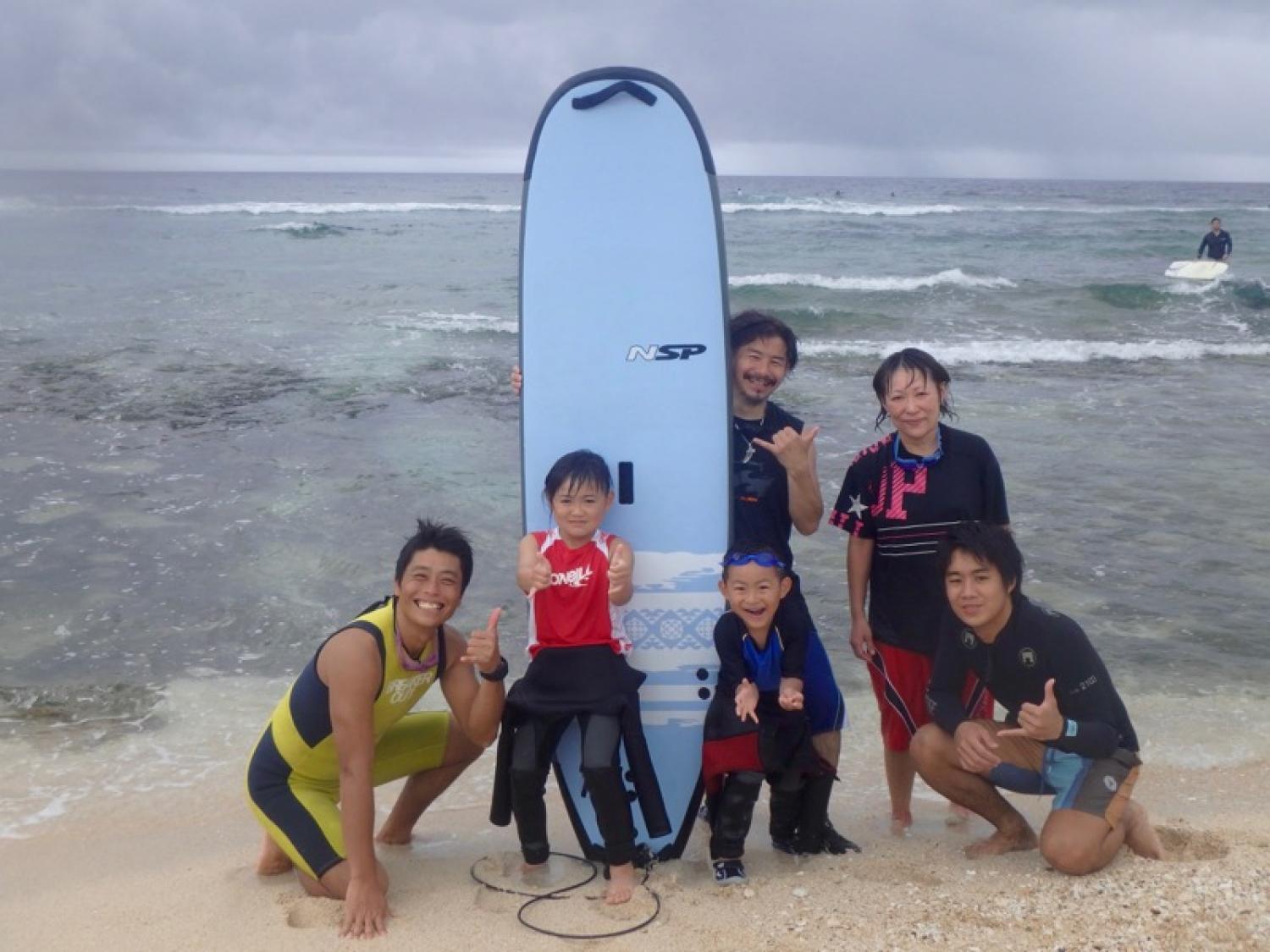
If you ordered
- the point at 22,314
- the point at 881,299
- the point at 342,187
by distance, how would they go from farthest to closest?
the point at 342,187
the point at 881,299
the point at 22,314

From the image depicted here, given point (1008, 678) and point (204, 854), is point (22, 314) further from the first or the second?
point (1008, 678)

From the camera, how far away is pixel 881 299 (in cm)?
2003

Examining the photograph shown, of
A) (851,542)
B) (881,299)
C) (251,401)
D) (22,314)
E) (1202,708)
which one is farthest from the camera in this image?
(881,299)

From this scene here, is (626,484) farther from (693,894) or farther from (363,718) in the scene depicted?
(693,894)

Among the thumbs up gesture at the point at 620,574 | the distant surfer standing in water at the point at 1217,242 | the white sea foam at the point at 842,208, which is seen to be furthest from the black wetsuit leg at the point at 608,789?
the white sea foam at the point at 842,208

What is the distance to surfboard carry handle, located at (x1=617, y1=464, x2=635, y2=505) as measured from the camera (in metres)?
3.80

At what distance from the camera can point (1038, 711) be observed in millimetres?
3035

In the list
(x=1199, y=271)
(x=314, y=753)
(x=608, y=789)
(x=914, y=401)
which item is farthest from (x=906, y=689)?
(x=1199, y=271)

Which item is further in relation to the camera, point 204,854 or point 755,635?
point 204,854

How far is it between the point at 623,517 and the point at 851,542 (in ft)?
2.38

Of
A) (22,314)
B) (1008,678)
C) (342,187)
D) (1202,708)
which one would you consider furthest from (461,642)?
(342,187)

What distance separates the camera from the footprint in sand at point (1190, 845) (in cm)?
326

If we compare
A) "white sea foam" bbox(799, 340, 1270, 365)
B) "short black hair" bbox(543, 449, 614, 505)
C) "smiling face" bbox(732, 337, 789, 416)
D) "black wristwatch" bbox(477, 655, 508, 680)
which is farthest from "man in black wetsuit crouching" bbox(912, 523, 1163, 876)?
"white sea foam" bbox(799, 340, 1270, 365)

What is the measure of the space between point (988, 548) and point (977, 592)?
12 centimetres
